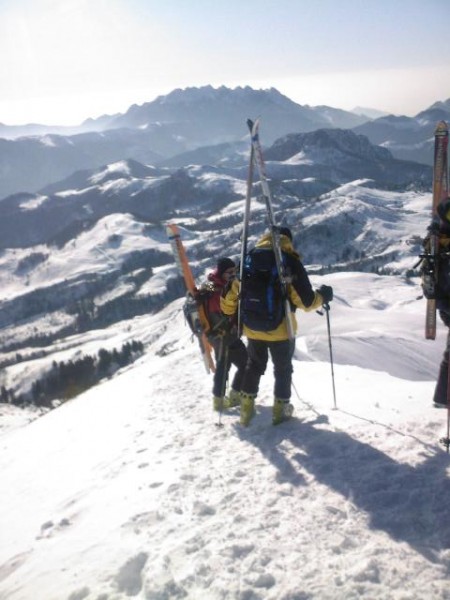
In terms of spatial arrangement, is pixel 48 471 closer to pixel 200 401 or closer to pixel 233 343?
pixel 200 401

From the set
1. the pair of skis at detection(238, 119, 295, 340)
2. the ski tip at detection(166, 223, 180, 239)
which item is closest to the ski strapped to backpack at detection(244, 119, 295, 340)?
the pair of skis at detection(238, 119, 295, 340)

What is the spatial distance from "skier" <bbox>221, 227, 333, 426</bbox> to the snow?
507 mm

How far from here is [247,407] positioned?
1000cm

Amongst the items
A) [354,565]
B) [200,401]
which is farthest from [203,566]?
[200,401]

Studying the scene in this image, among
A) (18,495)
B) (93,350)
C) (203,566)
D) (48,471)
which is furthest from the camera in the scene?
(93,350)

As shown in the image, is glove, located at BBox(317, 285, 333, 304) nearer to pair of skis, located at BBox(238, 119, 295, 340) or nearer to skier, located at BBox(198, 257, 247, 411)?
pair of skis, located at BBox(238, 119, 295, 340)

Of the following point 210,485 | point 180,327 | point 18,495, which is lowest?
point 180,327

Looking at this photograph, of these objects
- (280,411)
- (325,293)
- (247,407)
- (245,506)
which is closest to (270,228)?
(325,293)

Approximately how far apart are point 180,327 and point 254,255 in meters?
162

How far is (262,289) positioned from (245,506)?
11.9ft

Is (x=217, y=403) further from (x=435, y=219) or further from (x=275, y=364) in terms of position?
(x=435, y=219)

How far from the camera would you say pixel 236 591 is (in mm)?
5230

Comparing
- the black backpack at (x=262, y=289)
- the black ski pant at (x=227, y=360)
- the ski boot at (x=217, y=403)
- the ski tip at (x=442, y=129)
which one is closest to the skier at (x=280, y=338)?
the black backpack at (x=262, y=289)

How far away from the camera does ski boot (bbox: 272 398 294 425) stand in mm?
9586
